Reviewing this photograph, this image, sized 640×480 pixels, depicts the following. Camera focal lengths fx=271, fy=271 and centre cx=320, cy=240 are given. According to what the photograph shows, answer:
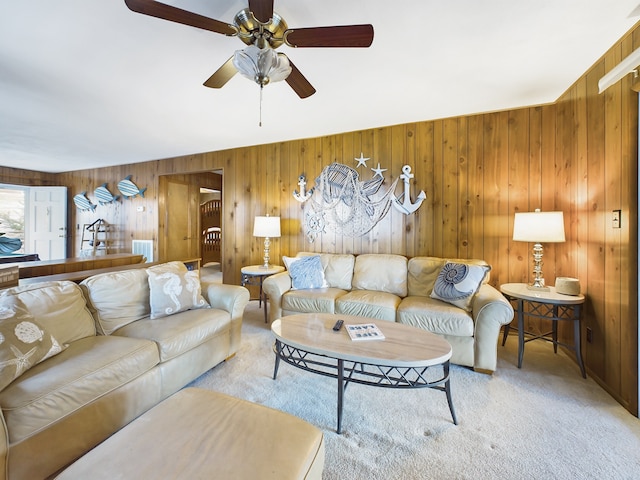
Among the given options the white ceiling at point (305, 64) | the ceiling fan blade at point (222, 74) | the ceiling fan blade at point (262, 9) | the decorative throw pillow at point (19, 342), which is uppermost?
the white ceiling at point (305, 64)

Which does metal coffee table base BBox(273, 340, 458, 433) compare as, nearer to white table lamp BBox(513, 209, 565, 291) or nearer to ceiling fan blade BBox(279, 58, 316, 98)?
white table lamp BBox(513, 209, 565, 291)

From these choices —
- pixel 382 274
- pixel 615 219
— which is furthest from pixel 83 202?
pixel 615 219

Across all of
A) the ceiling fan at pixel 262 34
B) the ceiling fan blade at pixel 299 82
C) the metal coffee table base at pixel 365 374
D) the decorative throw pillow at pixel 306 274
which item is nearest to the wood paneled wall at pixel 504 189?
the decorative throw pillow at pixel 306 274

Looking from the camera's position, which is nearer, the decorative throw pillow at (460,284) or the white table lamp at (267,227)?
the decorative throw pillow at (460,284)

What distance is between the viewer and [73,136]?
12.4 ft

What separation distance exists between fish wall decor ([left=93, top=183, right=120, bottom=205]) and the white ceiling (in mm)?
2112

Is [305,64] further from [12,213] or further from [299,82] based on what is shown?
[12,213]

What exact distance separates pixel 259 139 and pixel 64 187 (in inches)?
208

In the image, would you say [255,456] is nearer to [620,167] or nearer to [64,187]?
[620,167]

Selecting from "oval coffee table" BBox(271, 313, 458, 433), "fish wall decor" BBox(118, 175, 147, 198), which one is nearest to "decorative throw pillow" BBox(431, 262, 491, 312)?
"oval coffee table" BBox(271, 313, 458, 433)

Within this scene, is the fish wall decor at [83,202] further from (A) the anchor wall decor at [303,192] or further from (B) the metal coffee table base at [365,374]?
(B) the metal coffee table base at [365,374]

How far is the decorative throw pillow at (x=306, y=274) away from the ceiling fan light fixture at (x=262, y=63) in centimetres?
192

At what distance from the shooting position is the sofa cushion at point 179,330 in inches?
68.4

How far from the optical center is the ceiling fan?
1270mm
